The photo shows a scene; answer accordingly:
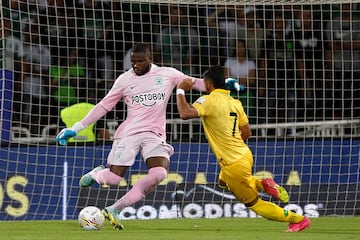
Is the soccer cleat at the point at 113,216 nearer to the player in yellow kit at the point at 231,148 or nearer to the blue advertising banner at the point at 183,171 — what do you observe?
the player in yellow kit at the point at 231,148

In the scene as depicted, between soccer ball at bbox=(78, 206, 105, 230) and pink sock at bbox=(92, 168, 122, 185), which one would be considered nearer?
soccer ball at bbox=(78, 206, 105, 230)

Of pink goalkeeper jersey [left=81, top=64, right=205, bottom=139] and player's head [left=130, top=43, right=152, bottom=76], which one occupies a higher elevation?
player's head [left=130, top=43, right=152, bottom=76]

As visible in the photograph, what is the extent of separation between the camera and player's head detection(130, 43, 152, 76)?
11906mm

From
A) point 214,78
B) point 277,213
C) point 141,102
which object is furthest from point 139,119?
point 277,213

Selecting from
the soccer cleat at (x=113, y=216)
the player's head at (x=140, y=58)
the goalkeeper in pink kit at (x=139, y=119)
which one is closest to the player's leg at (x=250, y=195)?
the goalkeeper in pink kit at (x=139, y=119)

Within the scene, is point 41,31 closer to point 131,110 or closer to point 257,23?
point 257,23

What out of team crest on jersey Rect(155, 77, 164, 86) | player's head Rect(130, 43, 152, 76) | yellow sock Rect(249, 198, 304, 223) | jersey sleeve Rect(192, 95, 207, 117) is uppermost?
player's head Rect(130, 43, 152, 76)

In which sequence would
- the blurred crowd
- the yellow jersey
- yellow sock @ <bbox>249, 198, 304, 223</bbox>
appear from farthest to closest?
1. the blurred crowd
2. the yellow jersey
3. yellow sock @ <bbox>249, 198, 304, 223</bbox>

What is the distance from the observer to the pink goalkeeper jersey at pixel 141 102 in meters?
12.1

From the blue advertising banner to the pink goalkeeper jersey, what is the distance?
3.50 m

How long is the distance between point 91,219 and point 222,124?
67.0 inches

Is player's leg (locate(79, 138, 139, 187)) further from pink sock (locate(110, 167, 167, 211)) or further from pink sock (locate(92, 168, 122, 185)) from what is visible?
pink sock (locate(110, 167, 167, 211))

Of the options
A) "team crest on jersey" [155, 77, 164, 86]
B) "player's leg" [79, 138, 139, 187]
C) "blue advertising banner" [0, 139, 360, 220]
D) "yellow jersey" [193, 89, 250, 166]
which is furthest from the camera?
"blue advertising banner" [0, 139, 360, 220]

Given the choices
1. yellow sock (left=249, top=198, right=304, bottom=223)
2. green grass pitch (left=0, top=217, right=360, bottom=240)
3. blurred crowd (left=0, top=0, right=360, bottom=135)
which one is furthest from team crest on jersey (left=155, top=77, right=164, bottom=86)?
blurred crowd (left=0, top=0, right=360, bottom=135)
